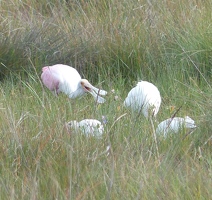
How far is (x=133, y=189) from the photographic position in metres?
2.76

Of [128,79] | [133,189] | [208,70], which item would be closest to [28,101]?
[128,79]

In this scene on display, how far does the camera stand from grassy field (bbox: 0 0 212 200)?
2846 mm

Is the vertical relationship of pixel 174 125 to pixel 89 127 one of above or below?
below

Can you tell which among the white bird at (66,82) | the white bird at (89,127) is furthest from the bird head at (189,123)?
the white bird at (66,82)

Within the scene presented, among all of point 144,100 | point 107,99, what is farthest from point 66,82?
point 144,100

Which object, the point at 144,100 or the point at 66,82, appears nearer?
the point at 144,100

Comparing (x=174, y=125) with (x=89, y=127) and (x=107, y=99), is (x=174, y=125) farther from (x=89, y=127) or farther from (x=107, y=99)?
(x=107, y=99)

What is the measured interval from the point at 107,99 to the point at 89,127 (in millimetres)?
897

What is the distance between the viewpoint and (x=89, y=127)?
3.51m

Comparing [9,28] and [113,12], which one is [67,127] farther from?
[113,12]

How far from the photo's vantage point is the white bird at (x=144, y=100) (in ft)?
13.2

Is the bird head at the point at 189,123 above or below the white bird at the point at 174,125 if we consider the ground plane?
below

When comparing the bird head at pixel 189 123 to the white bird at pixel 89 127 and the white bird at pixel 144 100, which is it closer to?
the white bird at pixel 144 100

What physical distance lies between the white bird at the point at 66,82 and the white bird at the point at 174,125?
3.08 ft
